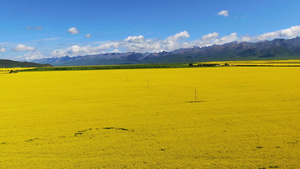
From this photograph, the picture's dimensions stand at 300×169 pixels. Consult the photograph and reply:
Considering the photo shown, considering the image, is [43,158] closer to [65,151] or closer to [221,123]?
[65,151]

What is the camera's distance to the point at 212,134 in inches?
404

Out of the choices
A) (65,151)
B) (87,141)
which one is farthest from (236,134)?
(65,151)

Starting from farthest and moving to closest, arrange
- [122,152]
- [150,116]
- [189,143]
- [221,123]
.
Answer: [150,116] → [221,123] → [189,143] → [122,152]

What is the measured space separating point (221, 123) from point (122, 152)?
5978 millimetres

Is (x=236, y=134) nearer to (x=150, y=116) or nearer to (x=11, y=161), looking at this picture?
(x=150, y=116)

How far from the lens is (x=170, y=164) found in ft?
24.4

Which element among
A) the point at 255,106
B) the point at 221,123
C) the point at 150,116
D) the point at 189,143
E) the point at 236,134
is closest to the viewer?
the point at 189,143

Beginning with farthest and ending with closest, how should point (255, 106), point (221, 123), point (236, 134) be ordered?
1. point (255, 106)
2. point (221, 123)
3. point (236, 134)

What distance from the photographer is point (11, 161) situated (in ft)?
25.7

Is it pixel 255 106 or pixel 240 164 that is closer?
pixel 240 164

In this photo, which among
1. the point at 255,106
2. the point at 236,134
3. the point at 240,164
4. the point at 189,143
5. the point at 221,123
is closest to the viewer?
the point at 240,164

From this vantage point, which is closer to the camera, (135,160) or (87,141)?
(135,160)

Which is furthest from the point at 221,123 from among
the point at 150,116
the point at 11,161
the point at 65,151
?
the point at 11,161

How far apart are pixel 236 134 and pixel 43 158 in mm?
7776
